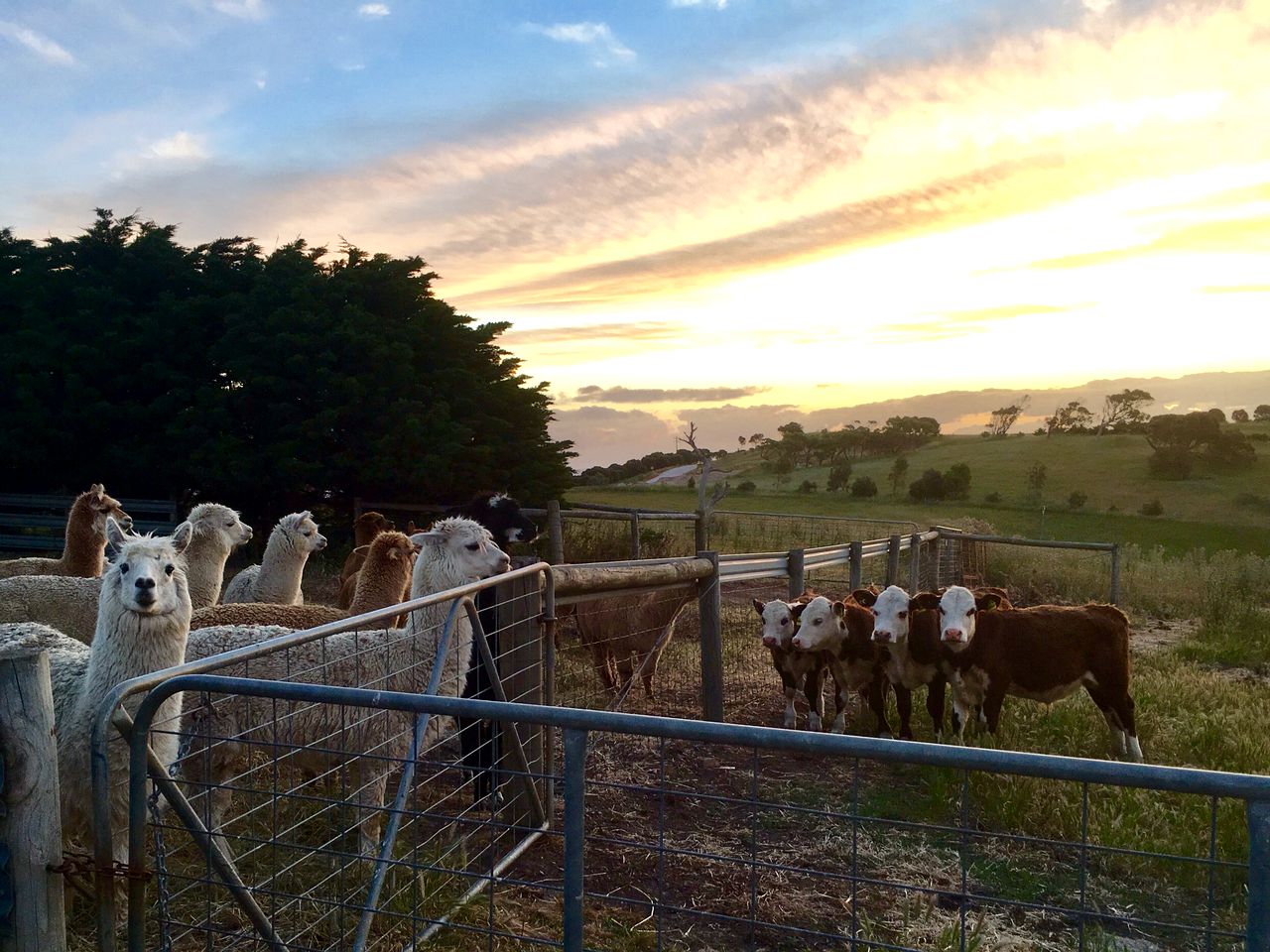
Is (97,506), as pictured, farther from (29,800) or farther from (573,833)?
(573,833)

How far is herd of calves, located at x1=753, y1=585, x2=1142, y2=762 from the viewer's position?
806 cm

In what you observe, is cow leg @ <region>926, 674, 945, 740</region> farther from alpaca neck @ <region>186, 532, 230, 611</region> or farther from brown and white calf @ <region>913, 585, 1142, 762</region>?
alpaca neck @ <region>186, 532, 230, 611</region>

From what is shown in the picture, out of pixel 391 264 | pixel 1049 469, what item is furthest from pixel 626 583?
pixel 1049 469

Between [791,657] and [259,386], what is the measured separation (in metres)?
15.4

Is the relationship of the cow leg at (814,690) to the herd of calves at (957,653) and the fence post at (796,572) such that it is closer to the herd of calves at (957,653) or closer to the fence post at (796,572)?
the herd of calves at (957,653)

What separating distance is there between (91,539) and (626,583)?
6.88 metres

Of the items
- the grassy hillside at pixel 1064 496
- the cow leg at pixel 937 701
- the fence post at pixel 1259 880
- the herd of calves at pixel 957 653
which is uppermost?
the fence post at pixel 1259 880

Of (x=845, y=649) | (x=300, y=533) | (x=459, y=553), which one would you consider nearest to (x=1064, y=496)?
(x=845, y=649)

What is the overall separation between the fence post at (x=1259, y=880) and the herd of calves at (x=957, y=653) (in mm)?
6034

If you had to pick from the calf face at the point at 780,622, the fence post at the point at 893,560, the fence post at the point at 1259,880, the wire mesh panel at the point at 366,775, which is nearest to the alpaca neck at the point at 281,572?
the wire mesh panel at the point at 366,775

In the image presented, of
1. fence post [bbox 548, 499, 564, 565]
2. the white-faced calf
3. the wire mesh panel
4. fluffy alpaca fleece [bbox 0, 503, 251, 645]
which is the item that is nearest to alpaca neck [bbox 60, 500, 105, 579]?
fluffy alpaca fleece [bbox 0, 503, 251, 645]

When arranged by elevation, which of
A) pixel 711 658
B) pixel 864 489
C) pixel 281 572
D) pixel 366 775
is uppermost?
pixel 281 572

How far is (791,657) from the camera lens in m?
8.98

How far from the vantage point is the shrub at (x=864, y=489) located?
52.0m
